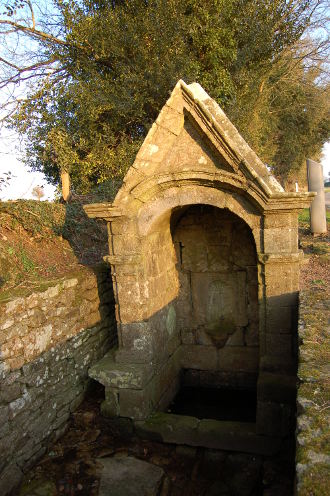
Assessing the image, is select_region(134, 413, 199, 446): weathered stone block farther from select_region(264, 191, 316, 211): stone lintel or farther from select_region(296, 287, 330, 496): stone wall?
select_region(264, 191, 316, 211): stone lintel

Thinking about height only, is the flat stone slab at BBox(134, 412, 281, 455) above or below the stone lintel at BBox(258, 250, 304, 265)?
below

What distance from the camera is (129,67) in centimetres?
837

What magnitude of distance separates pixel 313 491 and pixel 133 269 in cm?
332

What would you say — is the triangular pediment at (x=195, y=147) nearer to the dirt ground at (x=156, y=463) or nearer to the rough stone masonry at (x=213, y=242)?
the rough stone masonry at (x=213, y=242)

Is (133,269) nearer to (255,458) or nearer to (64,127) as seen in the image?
(255,458)

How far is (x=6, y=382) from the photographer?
3537 mm

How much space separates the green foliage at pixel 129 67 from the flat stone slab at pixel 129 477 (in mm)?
6531

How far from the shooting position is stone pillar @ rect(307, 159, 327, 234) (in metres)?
8.27

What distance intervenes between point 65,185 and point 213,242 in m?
4.89

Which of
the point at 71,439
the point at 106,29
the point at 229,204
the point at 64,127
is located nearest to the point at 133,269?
the point at 229,204

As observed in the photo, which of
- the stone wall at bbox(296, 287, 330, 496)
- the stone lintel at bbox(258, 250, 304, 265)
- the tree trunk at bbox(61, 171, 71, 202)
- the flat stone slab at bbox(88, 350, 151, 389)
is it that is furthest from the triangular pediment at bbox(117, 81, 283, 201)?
the tree trunk at bbox(61, 171, 71, 202)

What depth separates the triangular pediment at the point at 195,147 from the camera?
3988 mm

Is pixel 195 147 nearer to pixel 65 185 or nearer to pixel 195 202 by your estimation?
pixel 195 202

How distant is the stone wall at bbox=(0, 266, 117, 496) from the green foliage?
4.64 metres
